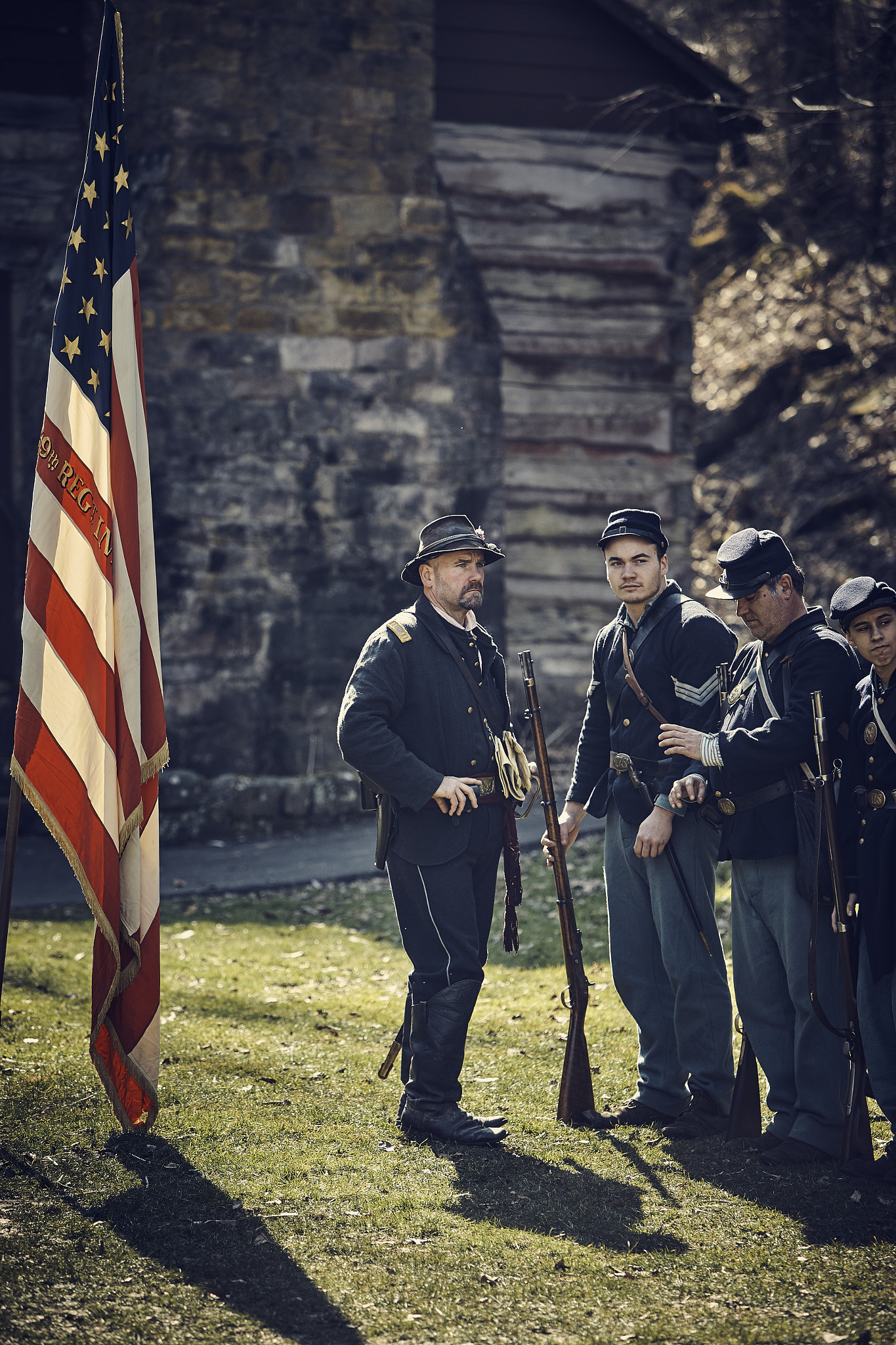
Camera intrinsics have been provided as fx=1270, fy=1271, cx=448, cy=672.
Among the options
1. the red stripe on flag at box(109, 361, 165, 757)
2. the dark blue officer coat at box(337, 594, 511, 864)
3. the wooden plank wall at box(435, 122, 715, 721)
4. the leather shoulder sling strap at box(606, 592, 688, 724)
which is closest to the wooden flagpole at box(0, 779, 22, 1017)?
the red stripe on flag at box(109, 361, 165, 757)

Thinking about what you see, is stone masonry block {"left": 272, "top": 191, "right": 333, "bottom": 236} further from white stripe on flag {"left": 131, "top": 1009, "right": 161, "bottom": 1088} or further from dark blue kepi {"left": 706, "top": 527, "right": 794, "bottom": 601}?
white stripe on flag {"left": 131, "top": 1009, "right": 161, "bottom": 1088}

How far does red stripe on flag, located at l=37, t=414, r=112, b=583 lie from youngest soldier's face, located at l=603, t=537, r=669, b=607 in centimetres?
202

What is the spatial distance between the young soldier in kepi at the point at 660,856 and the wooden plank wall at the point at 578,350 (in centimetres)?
652

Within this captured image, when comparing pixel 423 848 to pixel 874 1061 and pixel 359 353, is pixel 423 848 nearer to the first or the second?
pixel 874 1061

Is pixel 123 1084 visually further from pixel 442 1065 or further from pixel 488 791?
pixel 488 791

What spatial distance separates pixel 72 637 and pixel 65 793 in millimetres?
620

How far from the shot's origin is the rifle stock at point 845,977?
4418 mm

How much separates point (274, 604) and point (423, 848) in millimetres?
6555

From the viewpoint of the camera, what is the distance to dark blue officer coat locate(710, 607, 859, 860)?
4574mm

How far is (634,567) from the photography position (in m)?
5.12

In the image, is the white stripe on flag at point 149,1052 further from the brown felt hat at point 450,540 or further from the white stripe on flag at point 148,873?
the brown felt hat at point 450,540

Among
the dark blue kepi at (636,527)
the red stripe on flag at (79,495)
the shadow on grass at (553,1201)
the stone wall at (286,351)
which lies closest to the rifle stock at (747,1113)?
the shadow on grass at (553,1201)

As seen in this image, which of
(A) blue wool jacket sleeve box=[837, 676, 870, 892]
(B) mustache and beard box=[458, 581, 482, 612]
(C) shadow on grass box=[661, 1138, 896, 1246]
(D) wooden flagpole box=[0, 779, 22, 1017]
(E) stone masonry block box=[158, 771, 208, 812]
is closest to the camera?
(C) shadow on grass box=[661, 1138, 896, 1246]

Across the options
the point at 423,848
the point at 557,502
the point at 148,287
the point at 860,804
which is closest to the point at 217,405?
A: the point at 148,287
